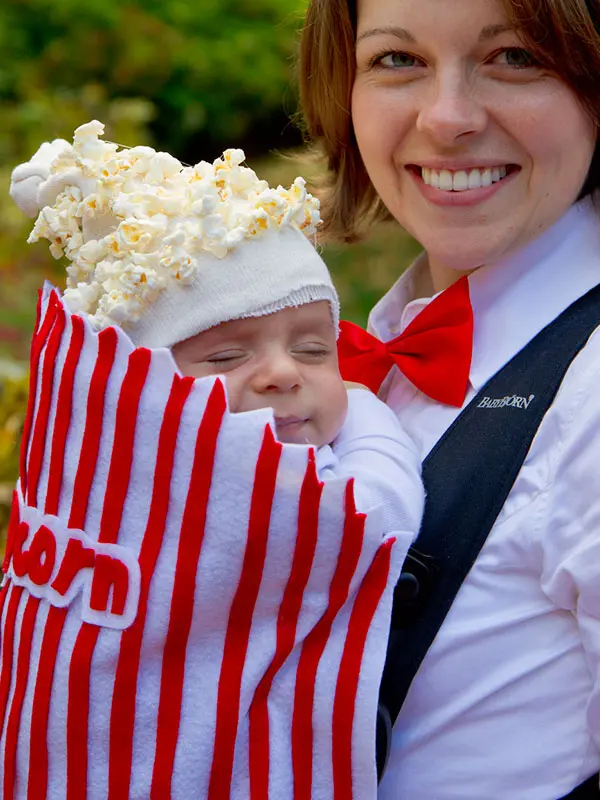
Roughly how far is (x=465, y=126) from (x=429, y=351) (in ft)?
1.21

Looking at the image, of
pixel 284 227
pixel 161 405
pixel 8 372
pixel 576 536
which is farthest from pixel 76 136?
pixel 8 372

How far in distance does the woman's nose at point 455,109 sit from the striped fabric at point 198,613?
1.93 feet

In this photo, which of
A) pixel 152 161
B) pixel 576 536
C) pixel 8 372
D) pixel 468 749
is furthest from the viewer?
pixel 8 372

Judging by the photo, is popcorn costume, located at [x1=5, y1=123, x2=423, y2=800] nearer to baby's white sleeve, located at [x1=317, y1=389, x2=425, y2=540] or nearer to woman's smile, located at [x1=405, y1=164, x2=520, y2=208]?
baby's white sleeve, located at [x1=317, y1=389, x2=425, y2=540]

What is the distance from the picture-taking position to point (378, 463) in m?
1.64

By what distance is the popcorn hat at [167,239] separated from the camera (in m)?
1.60

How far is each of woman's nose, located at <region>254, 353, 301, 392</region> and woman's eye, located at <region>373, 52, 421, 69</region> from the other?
0.54 metres

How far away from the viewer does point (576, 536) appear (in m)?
1.43

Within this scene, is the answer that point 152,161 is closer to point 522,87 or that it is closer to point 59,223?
point 59,223

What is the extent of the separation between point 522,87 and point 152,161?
0.58 meters

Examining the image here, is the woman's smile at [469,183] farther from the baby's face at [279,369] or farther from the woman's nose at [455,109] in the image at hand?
the baby's face at [279,369]

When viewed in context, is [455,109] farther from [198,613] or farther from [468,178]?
[198,613]

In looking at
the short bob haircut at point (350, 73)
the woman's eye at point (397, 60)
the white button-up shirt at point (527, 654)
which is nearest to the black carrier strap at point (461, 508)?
the white button-up shirt at point (527, 654)

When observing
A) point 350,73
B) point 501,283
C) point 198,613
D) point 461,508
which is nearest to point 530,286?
point 501,283
